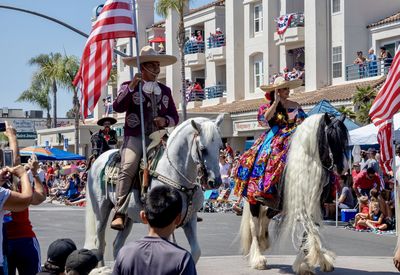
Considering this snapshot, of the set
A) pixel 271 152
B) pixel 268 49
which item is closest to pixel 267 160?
pixel 271 152

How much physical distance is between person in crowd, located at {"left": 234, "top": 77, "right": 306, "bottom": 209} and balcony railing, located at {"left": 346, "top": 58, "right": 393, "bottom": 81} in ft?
73.2

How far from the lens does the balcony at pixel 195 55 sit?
48250 mm

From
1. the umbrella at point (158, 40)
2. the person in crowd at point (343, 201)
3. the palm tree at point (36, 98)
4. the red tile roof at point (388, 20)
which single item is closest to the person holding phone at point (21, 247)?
the person in crowd at point (343, 201)

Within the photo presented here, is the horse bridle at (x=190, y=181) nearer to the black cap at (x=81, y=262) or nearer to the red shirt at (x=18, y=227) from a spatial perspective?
the red shirt at (x=18, y=227)

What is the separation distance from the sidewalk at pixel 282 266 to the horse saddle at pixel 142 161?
180 centimetres

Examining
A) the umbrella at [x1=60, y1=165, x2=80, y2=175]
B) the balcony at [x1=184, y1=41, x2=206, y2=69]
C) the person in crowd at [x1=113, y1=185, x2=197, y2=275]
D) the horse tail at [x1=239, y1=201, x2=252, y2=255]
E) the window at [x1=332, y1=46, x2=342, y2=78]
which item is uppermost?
the balcony at [x1=184, y1=41, x2=206, y2=69]

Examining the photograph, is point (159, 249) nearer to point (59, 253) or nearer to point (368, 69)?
point (59, 253)

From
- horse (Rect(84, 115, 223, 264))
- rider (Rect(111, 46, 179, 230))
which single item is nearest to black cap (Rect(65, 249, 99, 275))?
horse (Rect(84, 115, 223, 264))

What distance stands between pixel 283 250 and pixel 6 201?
363 inches

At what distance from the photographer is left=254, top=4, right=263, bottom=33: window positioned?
43.0 metres

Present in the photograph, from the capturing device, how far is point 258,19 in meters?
43.4

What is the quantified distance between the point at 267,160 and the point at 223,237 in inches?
242

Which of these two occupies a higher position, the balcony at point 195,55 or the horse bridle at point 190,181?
the balcony at point 195,55

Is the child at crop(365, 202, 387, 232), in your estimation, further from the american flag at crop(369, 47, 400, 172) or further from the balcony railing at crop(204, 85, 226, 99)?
the balcony railing at crop(204, 85, 226, 99)
